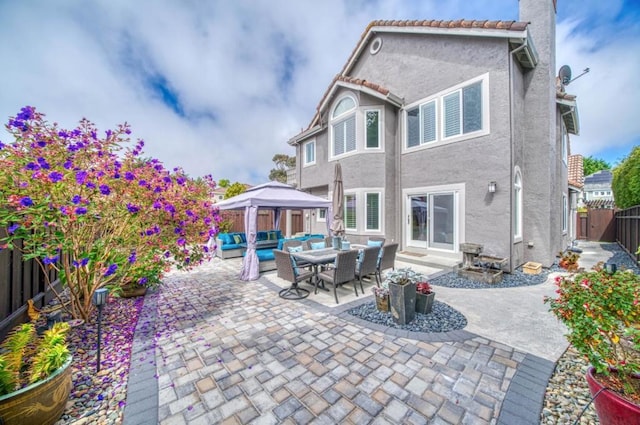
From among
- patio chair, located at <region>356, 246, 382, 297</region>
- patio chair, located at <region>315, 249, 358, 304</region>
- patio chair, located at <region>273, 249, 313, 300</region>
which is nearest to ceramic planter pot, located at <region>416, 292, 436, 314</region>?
patio chair, located at <region>356, 246, 382, 297</region>

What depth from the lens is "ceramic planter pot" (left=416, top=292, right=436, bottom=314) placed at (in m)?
4.89

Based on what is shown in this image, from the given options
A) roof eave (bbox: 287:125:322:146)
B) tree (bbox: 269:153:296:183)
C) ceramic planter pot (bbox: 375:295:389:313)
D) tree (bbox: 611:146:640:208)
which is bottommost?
ceramic planter pot (bbox: 375:295:389:313)

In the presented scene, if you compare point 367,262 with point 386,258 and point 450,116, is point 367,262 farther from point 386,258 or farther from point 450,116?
point 450,116

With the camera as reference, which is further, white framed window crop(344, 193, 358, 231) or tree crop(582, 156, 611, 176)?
tree crop(582, 156, 611, 176)

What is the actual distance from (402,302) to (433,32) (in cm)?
1028

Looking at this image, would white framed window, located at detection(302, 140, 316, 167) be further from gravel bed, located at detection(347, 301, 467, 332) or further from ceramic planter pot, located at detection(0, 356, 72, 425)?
ceramic planter pot, located at detection(0, 356, 72, 425)

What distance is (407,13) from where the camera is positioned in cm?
1088

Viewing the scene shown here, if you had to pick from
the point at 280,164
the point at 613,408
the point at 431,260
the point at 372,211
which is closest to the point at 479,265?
the point at 431,260

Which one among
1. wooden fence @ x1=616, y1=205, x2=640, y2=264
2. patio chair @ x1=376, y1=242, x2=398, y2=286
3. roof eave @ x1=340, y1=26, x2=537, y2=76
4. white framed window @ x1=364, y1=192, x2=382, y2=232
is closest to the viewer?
patio chair @ x1=376, y1=242, x2=398, y2=286

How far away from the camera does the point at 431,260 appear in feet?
30.0

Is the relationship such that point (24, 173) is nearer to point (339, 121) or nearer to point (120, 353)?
point (120, 353)

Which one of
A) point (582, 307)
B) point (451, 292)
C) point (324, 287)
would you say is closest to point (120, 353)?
point (324, 287)

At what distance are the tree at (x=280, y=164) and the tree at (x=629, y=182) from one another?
35795 mm

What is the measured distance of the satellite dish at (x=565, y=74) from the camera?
38.5 feet
